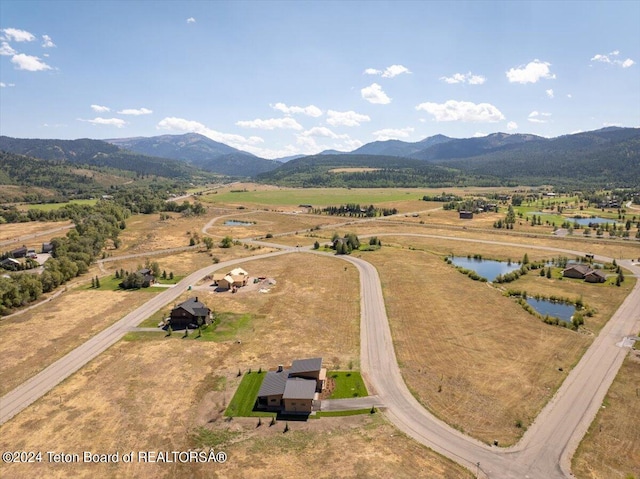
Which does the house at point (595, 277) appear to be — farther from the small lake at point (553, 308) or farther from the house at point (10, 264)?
the house at point (10, 264)

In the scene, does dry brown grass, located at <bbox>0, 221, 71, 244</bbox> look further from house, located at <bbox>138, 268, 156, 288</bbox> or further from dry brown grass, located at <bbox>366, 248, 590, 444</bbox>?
dry brown grass, located at <bbox>366, 248, 590, 444</bbox>

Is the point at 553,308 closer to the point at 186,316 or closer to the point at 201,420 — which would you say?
the point at 201,420

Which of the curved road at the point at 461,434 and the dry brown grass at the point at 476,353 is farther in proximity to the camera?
the dry brown grass at the point at 476,353

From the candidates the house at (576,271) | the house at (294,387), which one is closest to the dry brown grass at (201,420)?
the house at (294,387)

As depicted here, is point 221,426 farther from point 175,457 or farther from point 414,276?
point 414,276

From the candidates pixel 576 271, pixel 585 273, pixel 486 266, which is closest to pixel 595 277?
pixel 585 273

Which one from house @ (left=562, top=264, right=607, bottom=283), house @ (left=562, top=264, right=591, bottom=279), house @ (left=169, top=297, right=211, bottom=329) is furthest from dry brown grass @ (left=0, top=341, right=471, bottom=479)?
house @ (left=562, top=264, right=591, bottom=279)
